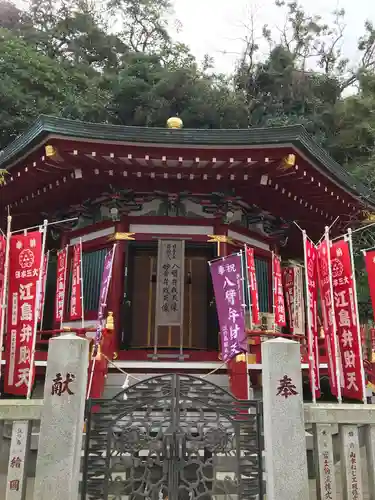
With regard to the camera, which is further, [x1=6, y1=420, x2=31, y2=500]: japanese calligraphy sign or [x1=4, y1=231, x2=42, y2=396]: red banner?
[x1=4, y1=231, x2=42, y2=396]: red banner

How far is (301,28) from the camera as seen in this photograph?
3400cm

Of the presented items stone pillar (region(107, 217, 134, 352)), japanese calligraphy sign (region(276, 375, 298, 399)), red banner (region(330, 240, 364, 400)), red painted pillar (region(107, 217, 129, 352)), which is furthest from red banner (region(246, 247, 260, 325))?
japanese calligraphy sign (region(276, 375, 298, 399))

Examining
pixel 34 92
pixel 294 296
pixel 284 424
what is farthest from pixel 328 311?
pixel 34 92

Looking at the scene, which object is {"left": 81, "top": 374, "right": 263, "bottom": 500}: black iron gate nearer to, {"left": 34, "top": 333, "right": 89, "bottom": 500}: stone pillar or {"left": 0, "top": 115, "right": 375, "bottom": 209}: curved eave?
{"left": 34, "top": 333, "right": 89, "bottom": 500}: stone pillar

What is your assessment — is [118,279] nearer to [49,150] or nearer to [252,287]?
[252,287]

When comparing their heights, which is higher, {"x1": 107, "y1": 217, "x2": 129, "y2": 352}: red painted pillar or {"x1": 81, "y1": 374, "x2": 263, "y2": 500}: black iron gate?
{"x1": 107, "y1": 217, "x2": 129, "y2": 352}: red painted pillar

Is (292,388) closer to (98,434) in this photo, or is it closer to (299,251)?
(98,434)

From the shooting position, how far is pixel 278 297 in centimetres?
917

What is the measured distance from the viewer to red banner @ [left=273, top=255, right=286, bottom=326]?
9.00m

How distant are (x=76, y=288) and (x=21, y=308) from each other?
7.93ft

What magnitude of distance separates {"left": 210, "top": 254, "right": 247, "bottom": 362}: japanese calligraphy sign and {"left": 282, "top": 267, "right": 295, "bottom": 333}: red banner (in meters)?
3.20

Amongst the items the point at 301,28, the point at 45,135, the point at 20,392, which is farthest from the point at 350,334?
the point at 301,28

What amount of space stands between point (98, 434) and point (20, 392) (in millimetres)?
2819

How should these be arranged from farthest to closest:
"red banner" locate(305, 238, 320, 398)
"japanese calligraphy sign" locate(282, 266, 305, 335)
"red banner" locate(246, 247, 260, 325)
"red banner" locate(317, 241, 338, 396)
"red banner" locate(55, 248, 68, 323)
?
1. "japanese calligraphy sign" locate(282, 266, 305, 335)
2. "red banner" locate(55, 248, 68, 323)
3. "red banner" locate(246, 247, 260, 325)
4. "red banner" locate(305, 238, 320, 398)
5. "red banner" locate(317, 241, 338, 396)
